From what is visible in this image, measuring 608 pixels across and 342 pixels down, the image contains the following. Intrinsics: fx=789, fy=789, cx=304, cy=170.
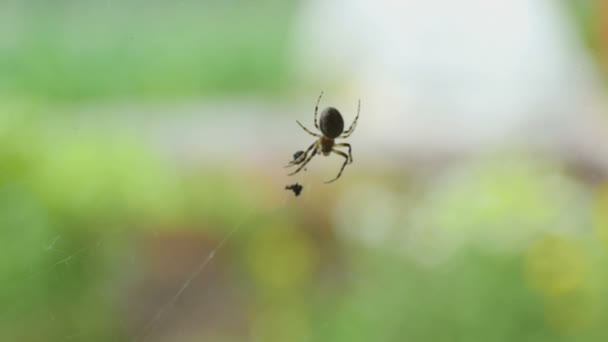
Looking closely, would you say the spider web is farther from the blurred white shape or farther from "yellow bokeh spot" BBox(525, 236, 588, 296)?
the blurred white shape

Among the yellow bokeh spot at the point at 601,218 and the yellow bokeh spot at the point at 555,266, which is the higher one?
the yellow bokeh spot at the point at 601,218

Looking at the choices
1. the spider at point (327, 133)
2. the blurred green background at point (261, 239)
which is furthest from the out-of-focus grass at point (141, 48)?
the spider at point (327, 133)

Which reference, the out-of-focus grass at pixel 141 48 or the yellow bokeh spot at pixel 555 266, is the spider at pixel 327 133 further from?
the out-of-focus grass at pixel 141 48

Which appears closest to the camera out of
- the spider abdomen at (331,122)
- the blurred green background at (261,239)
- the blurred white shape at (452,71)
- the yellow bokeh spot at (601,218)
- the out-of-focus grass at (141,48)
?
the spider abdomen at (331,122)

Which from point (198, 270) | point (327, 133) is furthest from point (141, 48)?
point (327, 133)

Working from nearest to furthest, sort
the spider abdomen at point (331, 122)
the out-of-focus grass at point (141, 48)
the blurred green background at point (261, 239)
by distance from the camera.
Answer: the spider abdomen at point (331, 122) < the blurred green background at point (261, 239) < the out-of-focus grass at point (141, 48)

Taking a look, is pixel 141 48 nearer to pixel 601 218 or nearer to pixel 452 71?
pixel 452 71

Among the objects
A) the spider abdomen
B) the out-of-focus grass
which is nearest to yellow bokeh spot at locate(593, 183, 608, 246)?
the spider abdomen
